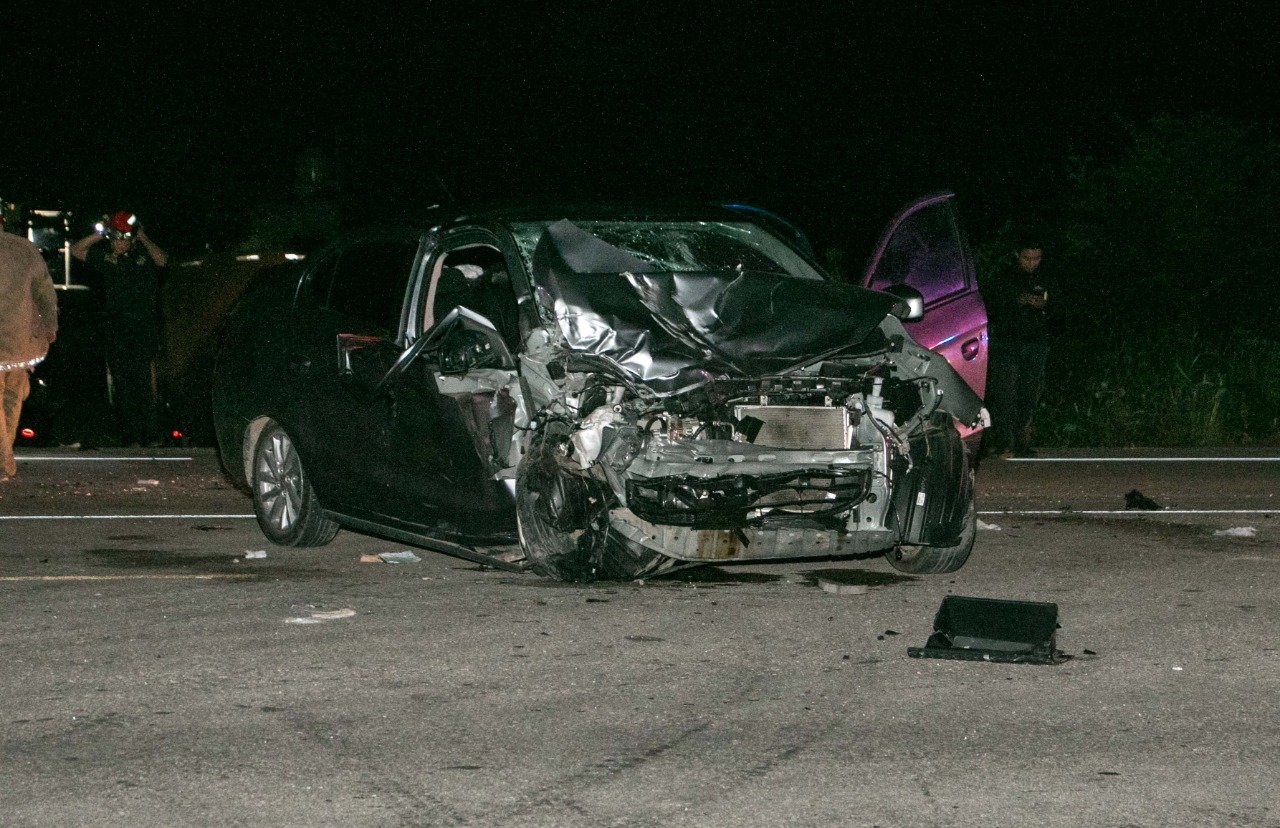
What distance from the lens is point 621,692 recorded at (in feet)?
21.2

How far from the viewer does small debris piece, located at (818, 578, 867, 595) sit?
8430 mm

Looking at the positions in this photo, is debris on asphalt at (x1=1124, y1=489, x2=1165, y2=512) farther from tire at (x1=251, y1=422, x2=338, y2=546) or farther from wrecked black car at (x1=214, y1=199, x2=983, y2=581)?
tire at (x1=251, y1=422, x2=338, y2=546)

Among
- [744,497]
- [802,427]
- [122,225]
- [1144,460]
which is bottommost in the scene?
[1144,460]

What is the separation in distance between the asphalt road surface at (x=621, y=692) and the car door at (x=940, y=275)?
1429mm

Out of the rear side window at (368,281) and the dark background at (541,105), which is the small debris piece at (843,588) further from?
the dark background at (541,105)

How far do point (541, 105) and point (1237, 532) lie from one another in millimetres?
17419

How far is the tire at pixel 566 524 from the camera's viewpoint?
7820mm

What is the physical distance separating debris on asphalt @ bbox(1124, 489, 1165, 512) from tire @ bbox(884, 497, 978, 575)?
2950mm

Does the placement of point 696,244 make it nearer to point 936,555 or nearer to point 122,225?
point 936,555

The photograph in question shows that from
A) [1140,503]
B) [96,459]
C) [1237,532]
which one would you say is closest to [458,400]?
[1237,532]

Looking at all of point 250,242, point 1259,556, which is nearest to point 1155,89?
point 250,242

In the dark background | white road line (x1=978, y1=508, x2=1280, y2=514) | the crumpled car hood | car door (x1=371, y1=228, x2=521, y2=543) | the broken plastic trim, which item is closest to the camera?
the broken plastic trim

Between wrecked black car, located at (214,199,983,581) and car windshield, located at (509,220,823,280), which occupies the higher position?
car windshield, located at (509,220,823,280)

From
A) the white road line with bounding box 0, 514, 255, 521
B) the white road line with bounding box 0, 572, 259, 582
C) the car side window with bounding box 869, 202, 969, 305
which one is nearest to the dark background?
the white road line with bounding box 0, 514, 255, 521
